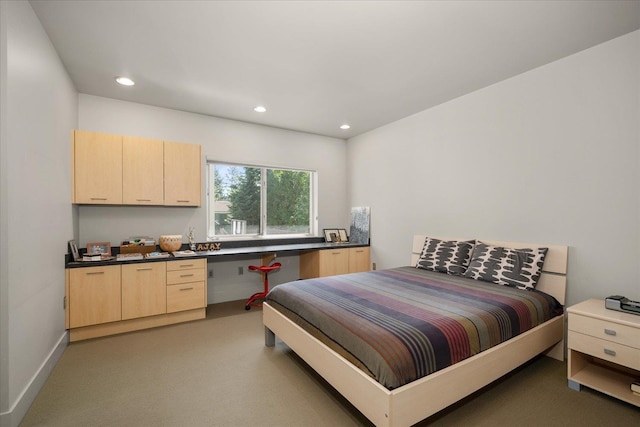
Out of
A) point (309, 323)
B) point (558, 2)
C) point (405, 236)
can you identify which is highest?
point (558, 2)

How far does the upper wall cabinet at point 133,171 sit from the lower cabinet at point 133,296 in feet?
2.67

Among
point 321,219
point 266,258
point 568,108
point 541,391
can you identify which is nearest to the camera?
point 541,391

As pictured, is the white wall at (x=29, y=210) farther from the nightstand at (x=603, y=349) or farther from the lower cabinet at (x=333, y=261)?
the nightstand at (x=603, y=349)

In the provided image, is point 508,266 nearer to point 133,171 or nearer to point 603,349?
point 603,349

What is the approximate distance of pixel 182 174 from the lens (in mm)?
3789

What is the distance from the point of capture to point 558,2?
2000mm

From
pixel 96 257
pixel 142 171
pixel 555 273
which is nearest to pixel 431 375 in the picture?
pixel 555 273

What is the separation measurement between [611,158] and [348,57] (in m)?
2.40

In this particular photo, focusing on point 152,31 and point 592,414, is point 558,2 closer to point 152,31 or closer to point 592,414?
point 592,414

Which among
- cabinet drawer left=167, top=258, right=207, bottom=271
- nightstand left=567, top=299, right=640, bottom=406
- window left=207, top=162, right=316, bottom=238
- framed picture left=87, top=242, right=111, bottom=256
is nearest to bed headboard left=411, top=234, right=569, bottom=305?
nightstand left=567, top=299, right=640, bottom=406

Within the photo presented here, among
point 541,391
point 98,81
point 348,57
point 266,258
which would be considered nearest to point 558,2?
point 348,57

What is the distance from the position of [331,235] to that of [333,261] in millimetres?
755

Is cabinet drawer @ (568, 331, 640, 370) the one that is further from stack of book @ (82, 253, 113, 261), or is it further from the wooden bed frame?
stack of book @ (82, 253, 113, 261)

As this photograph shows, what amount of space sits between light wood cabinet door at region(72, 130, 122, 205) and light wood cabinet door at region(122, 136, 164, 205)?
6 cm
